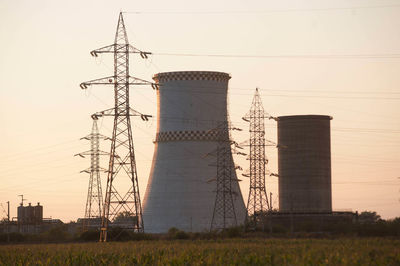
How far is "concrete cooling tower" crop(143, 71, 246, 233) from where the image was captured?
44531mm

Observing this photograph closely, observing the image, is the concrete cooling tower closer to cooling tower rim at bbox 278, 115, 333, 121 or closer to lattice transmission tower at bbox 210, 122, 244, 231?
lattice transmission tower at bbox 210, 122, 244, 231

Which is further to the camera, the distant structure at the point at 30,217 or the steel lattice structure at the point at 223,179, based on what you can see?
the distant structure at the point at 30,217

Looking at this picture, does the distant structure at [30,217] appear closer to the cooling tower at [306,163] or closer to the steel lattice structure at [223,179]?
the cooling tower at [306,163]

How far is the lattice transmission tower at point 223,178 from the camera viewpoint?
43969 millimetres

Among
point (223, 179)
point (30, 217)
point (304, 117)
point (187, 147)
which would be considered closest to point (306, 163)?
point (304, 117)

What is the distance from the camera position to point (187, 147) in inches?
1766

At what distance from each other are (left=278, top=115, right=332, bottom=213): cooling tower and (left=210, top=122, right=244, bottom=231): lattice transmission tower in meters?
19.1

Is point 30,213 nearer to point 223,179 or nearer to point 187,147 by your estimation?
point 187,147

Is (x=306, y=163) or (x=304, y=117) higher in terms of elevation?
(x=304, y=117)

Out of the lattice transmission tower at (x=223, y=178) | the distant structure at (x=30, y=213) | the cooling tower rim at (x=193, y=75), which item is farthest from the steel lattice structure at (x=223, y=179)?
the distant structure at (x=30, y=213)

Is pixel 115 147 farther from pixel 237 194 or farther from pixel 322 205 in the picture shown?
pixel 322 205

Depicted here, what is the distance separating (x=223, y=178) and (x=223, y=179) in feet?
1.95

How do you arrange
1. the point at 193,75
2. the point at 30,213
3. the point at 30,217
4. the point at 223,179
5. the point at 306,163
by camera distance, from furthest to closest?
1. the point at 30,213
2. the point at 30,217
3. the point at 306,163
4. the point at 193,75
5. the point at 223,179

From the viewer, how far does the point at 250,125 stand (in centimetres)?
4534
